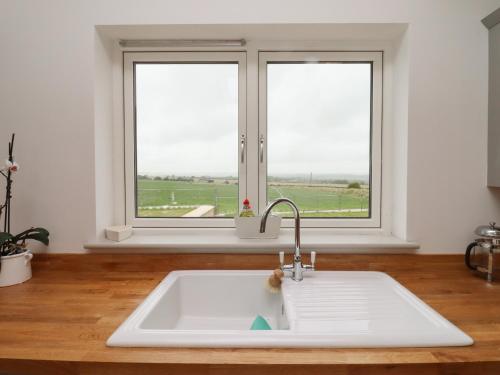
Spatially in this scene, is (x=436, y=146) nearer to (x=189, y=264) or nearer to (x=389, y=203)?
(x=389, y=203)

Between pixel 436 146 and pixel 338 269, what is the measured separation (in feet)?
2.45

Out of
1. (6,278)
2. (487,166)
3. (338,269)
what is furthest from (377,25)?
(6,278)

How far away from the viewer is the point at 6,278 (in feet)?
4.43

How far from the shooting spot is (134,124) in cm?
181

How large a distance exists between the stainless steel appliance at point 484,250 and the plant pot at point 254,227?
86 cm

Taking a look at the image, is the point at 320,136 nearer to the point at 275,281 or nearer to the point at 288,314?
the point at 275,281

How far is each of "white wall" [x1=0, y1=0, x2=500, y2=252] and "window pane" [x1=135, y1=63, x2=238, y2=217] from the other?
0.31 meters

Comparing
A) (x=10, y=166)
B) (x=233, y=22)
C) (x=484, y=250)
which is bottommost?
(x=484, y=250)

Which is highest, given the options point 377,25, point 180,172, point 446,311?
point 377,25

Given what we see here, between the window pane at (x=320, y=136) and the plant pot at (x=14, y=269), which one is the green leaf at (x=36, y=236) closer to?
the plant pot at (x=14, y=269)

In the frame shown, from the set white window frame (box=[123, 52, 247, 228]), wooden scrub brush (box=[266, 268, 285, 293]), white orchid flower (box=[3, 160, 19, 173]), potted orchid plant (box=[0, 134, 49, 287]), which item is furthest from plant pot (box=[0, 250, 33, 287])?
wooden scrub brush (box=[266, 268, 285, 293])

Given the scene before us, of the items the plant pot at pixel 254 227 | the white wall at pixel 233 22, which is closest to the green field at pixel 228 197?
the plant pot at pixel 254 227

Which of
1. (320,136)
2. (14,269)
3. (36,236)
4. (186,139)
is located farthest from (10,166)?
(320,136)

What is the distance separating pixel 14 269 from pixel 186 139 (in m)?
1.00
